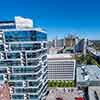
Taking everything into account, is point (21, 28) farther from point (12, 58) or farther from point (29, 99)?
point (29, 99)

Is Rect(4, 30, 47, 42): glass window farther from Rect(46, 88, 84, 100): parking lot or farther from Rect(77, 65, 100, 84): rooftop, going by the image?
Rect(77, 65, 100, 84): rooftop

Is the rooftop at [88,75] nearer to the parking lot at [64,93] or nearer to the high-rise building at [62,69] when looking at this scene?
the high-rise building at [62,69]

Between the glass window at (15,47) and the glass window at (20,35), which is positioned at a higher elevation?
the glass window at (20,35)

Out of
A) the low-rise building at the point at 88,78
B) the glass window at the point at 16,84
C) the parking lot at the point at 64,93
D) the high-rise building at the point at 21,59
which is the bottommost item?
the parking lot at the point at 64,93

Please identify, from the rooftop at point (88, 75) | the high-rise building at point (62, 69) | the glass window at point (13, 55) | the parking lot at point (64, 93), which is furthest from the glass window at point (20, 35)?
the high-rise building at point (62, 69)

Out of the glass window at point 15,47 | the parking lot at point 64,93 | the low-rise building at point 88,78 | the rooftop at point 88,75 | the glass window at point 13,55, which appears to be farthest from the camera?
the rooftop at point 88,75

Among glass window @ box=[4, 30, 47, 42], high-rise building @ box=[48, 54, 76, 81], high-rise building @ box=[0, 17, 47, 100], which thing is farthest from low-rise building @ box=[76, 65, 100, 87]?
glass window @ box=[4, 30, 47, 42]

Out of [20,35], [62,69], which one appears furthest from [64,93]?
[20,35]

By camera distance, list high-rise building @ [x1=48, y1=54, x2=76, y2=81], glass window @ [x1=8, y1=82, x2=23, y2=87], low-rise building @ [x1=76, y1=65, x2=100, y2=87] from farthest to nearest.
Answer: high-rise building @ [x1=48, y1=54, x2=76, y2=81]
low-rise building @ [x1=76, y1=65, x2=100, y2=87]
glass window @ [x1=8, y1=82, x2=23, y2=87]

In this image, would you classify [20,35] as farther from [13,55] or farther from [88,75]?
[88,75]
